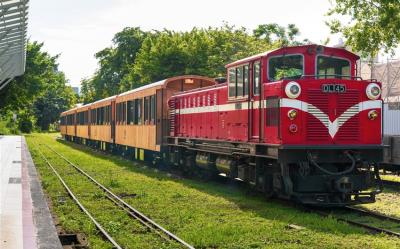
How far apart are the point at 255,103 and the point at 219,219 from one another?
10.9ft

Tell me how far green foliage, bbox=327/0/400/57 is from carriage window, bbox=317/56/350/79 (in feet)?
49.1

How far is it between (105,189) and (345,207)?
23.4 feet

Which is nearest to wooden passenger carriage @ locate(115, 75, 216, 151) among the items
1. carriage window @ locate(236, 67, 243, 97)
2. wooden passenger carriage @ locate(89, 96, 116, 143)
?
wooden passenger carriage @ locate(89, 96, 116, 143)

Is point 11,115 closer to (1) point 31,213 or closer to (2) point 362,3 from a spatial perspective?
(2) point 362,3

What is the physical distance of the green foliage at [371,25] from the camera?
2655 centimetres

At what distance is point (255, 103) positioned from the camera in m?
13.2

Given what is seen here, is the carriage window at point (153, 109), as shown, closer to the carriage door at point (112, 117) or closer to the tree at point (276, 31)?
the carriage door at point (112, 117)

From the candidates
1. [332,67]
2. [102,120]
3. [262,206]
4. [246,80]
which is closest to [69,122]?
[102,120]

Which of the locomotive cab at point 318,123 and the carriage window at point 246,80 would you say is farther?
the carriage window at point 246,80

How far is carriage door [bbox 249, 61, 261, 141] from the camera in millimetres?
12922

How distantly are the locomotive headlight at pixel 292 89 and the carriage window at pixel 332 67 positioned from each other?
1221 mm

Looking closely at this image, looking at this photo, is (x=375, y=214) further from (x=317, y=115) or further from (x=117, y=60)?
(x=117, y=60)

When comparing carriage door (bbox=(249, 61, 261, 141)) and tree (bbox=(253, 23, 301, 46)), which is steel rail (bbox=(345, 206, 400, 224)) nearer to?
carriage door (bbox=(249, 61, 261, 141))

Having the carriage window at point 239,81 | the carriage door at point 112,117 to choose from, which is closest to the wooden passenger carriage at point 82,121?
the carriage door at point 112,117
